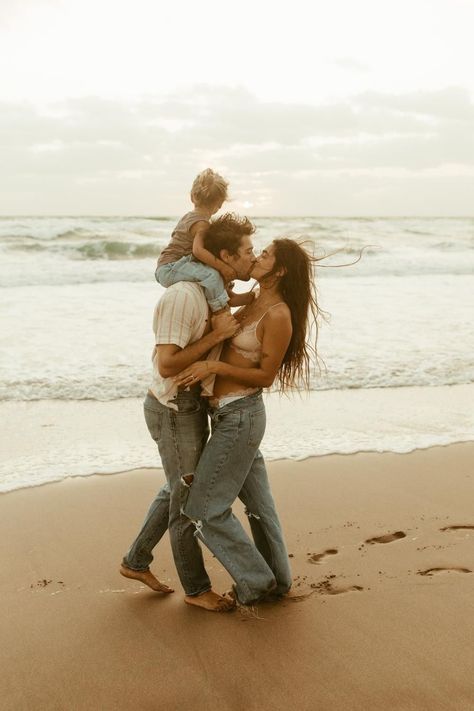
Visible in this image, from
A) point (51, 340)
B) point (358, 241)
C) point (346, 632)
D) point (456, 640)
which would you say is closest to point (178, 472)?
point (346, 632)

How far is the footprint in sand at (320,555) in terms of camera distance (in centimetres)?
384

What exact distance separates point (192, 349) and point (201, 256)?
16.6 inches

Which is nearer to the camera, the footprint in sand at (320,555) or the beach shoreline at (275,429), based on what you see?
the footprint in sand at (320,555)

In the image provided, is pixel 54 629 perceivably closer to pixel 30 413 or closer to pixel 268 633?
pixel 268 633

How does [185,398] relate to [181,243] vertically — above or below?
below

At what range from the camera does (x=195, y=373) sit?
304cm

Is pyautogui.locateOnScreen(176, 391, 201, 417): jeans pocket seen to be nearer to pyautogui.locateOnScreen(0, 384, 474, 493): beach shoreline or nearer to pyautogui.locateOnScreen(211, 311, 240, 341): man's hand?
pyautogui.locateOnScreen(211, 311, 240, 341): man's hand

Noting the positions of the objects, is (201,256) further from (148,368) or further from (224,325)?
(148,368)

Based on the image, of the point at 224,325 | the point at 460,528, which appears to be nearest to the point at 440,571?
the point at 460,528

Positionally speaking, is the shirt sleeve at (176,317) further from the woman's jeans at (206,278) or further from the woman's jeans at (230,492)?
the woman's jeans at (230,492)

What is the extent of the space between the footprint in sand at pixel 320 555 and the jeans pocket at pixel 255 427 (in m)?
0.95

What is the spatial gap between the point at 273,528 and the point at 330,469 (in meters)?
1.83

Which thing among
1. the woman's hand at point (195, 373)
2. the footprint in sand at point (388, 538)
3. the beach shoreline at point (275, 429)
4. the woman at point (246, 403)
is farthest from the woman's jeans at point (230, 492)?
the beach shoreline at point (275, 429)

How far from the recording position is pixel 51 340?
9672mm
